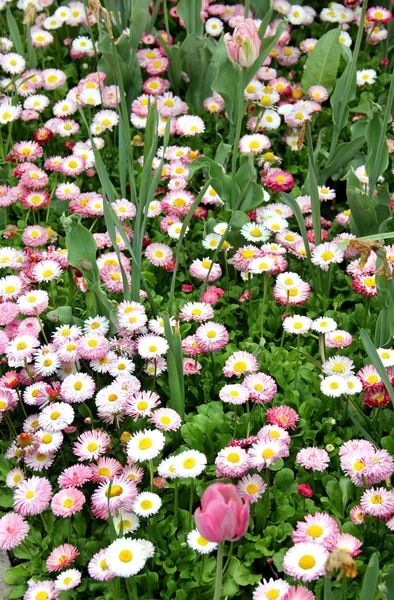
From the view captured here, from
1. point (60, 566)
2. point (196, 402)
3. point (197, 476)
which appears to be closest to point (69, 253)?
point (196, 402)

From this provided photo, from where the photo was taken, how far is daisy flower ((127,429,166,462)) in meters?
1.80

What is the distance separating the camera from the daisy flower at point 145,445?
5.91 feet

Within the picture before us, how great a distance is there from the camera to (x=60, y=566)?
1.70m

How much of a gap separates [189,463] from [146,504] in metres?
0.13

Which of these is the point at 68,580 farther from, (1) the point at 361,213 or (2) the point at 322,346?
(1) the point at 361,213

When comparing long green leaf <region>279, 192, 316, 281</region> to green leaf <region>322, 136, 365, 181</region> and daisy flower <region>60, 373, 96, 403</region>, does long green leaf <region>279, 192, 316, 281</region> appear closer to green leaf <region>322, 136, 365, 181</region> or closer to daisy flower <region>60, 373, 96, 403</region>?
green leaf <region>322, 136, 365, 181</region>

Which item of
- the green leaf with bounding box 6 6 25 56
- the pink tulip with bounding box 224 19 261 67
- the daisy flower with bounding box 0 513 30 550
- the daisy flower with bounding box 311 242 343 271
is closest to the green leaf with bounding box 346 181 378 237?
the daisy flower with bounding box 311 242 343 271

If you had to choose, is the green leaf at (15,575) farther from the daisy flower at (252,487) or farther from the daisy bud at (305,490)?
the daisy bud at (305,490)

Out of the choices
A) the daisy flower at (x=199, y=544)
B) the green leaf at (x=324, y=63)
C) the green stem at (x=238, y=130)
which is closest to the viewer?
the daisy flower at (x=199, y=544)

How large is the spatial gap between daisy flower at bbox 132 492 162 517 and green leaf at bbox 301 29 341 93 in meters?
1.82

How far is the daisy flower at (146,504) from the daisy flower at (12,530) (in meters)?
0.25

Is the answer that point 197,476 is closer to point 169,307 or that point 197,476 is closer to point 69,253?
point 169,307

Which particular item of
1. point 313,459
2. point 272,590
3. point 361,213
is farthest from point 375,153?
point 272,590

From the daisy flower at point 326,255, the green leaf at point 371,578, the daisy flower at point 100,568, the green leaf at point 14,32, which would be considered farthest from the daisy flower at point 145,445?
the green leaf at point 14,32
